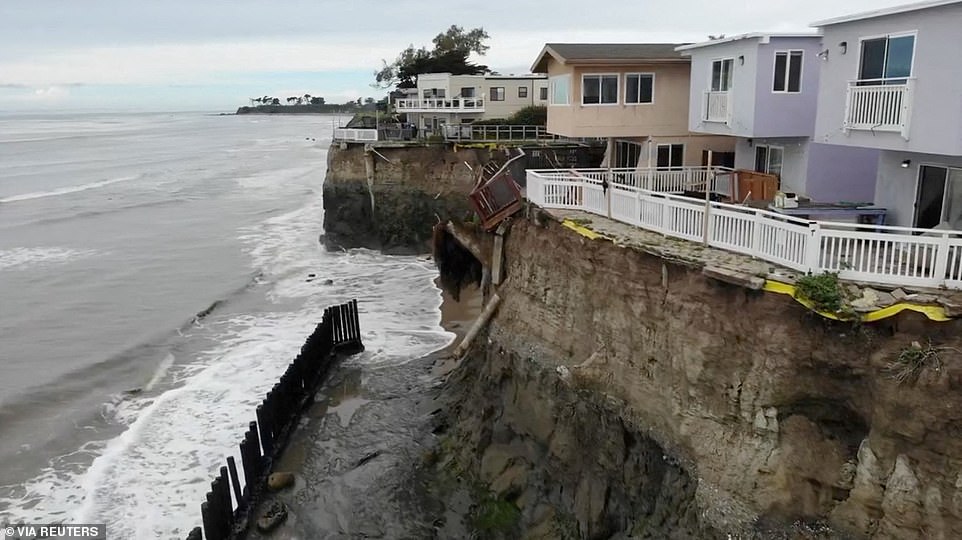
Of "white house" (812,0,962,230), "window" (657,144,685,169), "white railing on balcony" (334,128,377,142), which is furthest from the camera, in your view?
"white railing on balcony" (334,128,377,142)

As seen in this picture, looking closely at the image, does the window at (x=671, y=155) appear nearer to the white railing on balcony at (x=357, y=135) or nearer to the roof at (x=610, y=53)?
the roof at (x=610, y=53)

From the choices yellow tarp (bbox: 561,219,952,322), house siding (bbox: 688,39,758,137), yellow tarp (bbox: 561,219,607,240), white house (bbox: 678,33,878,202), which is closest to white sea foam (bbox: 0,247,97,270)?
yellow tarp (bbox: 561,219,607,240)

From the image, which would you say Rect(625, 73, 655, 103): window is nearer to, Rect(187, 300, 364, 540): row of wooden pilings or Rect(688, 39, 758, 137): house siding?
Rect(688, 39, 758, 137): house siding

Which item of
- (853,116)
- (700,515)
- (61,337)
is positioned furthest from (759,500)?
(61,337)

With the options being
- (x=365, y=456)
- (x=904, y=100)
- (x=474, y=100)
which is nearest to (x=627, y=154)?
(x=904, y=100)

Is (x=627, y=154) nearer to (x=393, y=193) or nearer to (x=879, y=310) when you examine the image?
(x=879, y=310)
